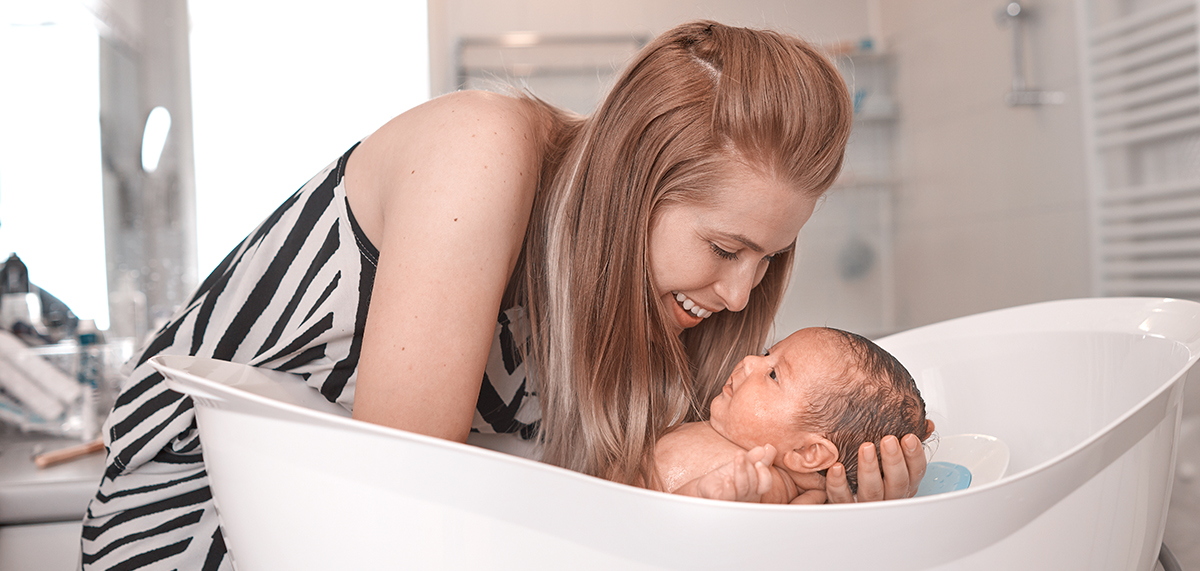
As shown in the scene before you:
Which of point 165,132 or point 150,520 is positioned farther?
point 165,132

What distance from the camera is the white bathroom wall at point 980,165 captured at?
2.07 metres

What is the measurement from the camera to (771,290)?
0.98 metres

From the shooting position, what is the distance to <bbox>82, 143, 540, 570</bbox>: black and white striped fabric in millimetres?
761

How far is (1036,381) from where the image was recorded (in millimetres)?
897

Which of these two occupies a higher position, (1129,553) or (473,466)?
(473,466)

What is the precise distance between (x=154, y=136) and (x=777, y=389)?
6.38 ft

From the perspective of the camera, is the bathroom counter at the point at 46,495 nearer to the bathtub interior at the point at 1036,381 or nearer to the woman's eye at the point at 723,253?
the woman's eye at the point at 723,253

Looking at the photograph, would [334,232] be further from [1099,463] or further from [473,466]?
[1099,463]

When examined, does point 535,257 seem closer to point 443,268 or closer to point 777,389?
point 443,268

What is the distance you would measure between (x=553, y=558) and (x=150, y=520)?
628 millimetres

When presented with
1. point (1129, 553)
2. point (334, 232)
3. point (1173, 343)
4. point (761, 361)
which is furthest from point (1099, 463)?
point (334, 232)

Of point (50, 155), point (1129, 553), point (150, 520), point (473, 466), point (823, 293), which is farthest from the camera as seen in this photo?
point (823, 293)

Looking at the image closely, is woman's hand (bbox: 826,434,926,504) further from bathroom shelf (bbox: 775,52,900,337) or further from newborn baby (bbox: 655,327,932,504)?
bathroom shelf (bbox: 775,52,900,337)

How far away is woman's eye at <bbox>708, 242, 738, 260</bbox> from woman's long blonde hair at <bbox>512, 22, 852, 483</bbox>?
0.18 feet
